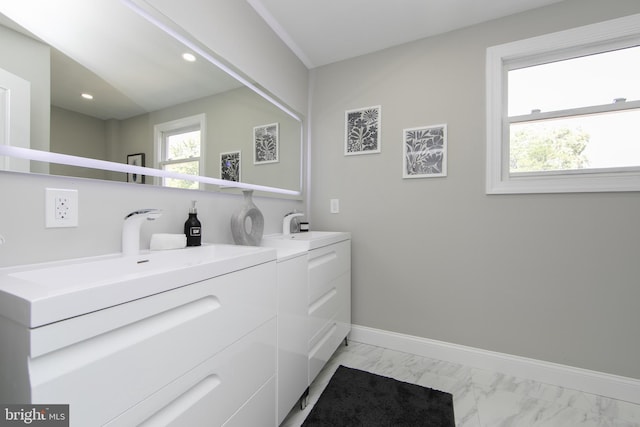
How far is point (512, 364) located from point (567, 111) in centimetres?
171

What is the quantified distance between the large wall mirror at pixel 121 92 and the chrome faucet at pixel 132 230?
0.19 metres

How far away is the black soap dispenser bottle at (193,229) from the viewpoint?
4.11ft

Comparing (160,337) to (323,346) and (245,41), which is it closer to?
(323,346)

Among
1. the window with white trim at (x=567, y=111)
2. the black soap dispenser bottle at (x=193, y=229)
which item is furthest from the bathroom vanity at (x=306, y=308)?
the window with white trim at (x=567, y=111)

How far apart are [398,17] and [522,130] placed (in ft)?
3.85

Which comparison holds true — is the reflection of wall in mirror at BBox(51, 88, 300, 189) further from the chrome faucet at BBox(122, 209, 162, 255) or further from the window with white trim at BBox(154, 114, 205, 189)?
the chrome faucet at BBox(122, 209, 162, 255)

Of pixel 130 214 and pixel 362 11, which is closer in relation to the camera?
pixel 130 214

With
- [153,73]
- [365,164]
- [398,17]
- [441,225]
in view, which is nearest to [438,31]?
[398,17]

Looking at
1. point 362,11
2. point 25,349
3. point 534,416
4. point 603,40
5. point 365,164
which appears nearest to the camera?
point 25,349

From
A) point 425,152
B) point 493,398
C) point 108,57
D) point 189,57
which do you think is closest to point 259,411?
point 493,398

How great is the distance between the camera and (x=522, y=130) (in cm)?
187

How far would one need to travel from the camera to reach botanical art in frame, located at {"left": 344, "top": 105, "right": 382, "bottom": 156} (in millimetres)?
2193

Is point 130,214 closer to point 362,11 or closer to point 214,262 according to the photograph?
point 214,262

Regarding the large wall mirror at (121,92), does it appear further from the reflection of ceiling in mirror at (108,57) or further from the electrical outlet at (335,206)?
the electrical outlet at (335,206)
